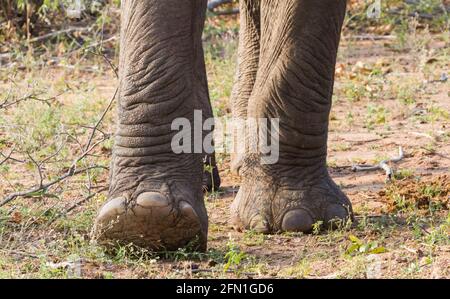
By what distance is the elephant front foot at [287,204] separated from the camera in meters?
4.34

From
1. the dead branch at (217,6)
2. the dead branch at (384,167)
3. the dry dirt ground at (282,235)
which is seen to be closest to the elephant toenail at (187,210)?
the dry dirt ground at (282,235)

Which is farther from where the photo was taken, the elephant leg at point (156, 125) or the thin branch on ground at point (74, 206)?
the thin branch on ground at point (74, 206)

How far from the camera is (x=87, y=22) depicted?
29.8 ft

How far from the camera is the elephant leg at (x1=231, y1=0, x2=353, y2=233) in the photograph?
4320 millimetres

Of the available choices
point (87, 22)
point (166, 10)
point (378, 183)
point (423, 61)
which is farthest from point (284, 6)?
point (87, 22)

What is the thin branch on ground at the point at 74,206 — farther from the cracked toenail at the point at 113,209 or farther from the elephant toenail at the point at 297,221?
the elephant toenail at the point at 297,221

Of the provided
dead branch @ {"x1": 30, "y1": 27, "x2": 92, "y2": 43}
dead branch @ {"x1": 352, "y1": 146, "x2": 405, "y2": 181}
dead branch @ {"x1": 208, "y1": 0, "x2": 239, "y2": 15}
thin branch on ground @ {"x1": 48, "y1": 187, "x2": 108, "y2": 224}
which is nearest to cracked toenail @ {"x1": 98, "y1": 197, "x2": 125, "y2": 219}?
thin branch on ground @ {"x1": 48, "y1": 187, "x2": 108, "y2": 224}

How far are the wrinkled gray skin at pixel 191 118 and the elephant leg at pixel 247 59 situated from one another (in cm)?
133

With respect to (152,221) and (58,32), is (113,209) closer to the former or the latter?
(152,221)

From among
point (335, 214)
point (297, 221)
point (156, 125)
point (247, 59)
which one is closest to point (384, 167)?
point (247, 59)

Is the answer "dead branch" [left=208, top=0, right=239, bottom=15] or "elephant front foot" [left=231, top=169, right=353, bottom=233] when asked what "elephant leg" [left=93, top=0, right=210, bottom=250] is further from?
"dead branch" [left=208, top=0, right=239, bottom=15]

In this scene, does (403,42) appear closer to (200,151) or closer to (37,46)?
(37,46)

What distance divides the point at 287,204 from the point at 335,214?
0.19m

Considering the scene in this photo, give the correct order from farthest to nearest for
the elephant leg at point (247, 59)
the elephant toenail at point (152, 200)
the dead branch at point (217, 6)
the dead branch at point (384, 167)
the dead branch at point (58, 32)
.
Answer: the dead branch at point (217, 6), the dead branch at point (58, 32), the elephant leg at point (247, 59), the dead branch at point (384, 167), the elephant toenail at point (152, 200)
